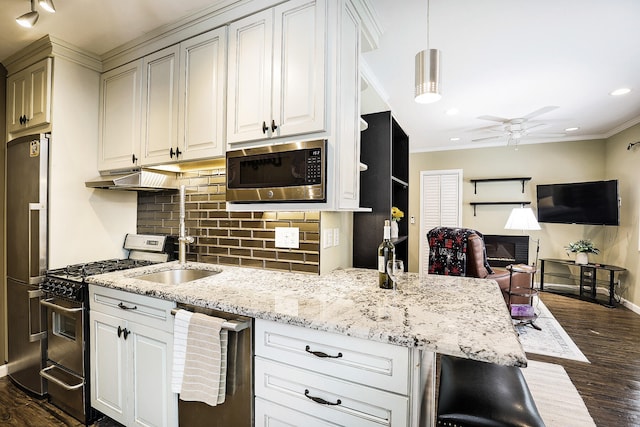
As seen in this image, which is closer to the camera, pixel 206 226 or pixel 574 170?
pixel 206 226

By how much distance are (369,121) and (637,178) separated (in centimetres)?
466

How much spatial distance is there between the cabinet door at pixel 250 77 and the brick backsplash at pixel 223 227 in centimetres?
56

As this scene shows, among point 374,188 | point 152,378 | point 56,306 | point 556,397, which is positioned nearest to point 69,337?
point 56,306

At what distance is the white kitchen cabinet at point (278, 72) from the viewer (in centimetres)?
159

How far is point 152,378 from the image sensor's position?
1600mm

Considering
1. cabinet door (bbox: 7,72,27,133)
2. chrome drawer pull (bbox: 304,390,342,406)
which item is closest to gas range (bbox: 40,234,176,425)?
cabinet door (bbox: 7,72,27,133)

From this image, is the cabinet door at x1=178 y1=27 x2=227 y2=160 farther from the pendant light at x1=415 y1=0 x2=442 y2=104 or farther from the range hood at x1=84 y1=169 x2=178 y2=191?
the pendant light at x1=415 y1=0 x2=442 y2=104

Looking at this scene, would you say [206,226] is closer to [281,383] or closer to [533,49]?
[281,383]

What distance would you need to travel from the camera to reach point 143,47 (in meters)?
2.24

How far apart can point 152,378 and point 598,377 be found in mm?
3429

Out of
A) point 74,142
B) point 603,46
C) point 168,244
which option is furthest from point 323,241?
point 603,46

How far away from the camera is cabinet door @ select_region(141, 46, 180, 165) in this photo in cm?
209

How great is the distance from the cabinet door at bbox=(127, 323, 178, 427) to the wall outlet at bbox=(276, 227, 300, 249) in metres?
0.80

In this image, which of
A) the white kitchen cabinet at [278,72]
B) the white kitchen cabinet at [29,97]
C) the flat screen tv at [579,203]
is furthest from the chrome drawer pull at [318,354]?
the flat screen tv at [579,203]
